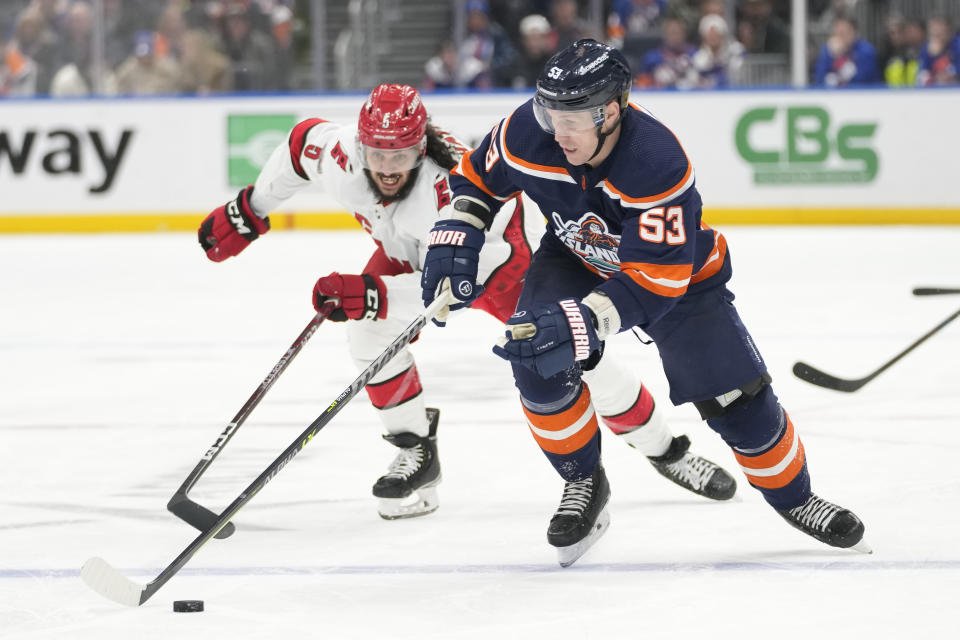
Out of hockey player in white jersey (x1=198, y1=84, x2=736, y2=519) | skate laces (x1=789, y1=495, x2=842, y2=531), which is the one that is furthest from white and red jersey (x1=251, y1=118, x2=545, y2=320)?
skate laces (x1=789, y1=495, x2=842, y2=531)

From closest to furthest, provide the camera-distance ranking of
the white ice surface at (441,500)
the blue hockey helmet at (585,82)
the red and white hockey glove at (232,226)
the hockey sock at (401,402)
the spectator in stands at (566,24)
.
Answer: the white ice surface at (441,500) < the blue hockey helmet at (585,82) < the hockey sock at (401,402) < the red and white hockey glove at (232,226) < the spectator in stands at (566,24)

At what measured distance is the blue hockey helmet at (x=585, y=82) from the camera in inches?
94.3

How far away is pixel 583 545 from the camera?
104 inches

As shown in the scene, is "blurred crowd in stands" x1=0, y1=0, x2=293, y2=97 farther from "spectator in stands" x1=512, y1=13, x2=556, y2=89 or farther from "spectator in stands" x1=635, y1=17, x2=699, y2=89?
"spectator in stands" x1=635, y1=17, x2=699, y2=89

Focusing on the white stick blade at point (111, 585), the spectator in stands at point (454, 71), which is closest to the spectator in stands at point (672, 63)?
the spectator in stands at point (454, 71)

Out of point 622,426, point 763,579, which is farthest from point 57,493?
point 763,579

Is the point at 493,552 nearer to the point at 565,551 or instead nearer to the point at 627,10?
the point at 565,551

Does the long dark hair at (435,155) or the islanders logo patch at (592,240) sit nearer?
the islanders logo patch at (592,240)

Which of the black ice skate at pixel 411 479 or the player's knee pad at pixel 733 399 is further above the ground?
the player's knee pad at pixel 733 399

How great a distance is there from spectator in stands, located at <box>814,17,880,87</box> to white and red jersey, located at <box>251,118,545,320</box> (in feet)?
20.7

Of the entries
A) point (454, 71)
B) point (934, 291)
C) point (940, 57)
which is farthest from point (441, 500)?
point (940, 57)

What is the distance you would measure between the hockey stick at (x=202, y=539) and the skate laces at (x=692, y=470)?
29.0 inches

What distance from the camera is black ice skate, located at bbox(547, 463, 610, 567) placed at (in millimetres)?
2588

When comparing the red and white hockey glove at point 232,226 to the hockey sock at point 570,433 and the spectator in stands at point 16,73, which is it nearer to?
the hockey sock at point 570,433
